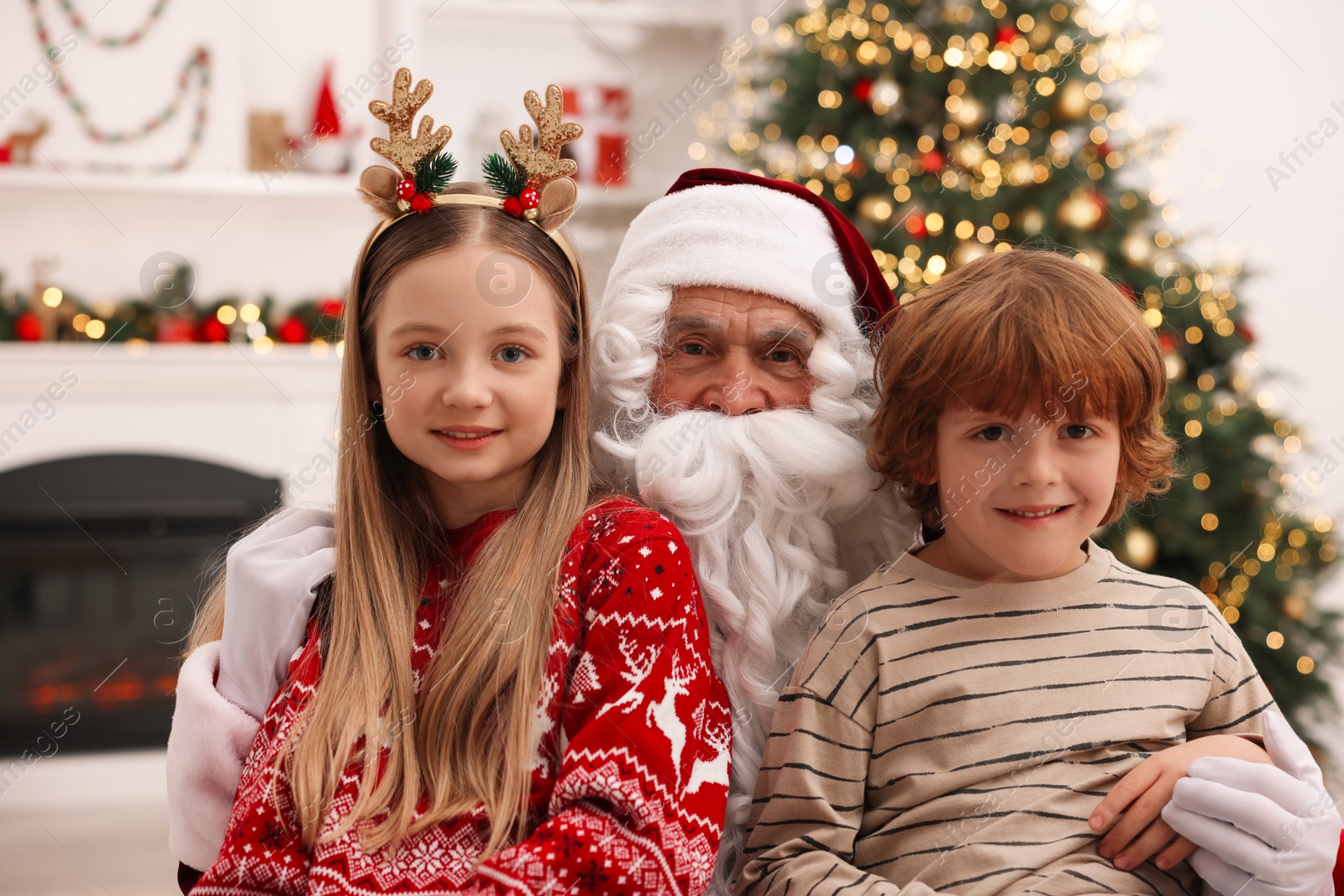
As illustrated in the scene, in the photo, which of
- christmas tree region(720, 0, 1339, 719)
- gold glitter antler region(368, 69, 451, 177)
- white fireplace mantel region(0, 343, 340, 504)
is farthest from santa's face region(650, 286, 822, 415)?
white fireplace mantel region(0, 343, 340, 504)

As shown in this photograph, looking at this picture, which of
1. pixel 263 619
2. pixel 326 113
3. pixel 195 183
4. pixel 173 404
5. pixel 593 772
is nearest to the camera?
pixel 593 772

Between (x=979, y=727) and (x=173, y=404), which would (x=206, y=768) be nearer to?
(x=979, y=727)

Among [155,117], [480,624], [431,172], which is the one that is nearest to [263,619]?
[480,624]

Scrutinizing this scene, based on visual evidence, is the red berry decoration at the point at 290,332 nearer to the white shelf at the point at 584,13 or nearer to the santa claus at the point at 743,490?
the white shelf at the point at 584,13

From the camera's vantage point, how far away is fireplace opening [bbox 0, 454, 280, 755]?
12.3 ft

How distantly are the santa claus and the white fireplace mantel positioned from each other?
2.49 metres

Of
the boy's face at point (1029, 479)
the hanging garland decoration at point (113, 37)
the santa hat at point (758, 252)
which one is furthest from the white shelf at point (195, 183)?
the boy's face at point (1029, 479)

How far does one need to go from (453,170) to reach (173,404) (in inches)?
119

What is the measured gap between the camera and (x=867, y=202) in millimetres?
2984

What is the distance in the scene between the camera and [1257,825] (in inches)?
42.5

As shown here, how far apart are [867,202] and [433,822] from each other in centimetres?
229

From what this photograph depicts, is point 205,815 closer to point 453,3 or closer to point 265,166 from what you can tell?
point 265,166

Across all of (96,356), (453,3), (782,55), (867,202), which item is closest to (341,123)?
(453,3)

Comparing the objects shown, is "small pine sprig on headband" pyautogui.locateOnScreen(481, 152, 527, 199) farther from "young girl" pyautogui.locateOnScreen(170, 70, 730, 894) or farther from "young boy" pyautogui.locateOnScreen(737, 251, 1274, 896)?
"young boy" pyautogui.locateOnScreen(737, 251, 1274, 896)
